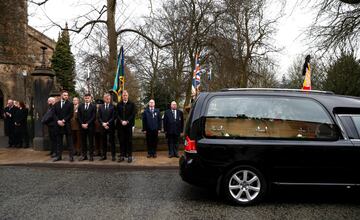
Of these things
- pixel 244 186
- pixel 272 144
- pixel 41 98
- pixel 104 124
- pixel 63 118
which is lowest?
pixel 244 186

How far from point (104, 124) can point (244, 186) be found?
5.11 meters

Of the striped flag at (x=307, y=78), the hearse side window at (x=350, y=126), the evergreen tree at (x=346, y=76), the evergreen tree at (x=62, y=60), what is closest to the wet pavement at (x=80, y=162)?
the hearse side window at (x=350, y=126)

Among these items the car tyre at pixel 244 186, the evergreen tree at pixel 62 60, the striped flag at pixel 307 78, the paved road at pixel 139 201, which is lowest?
the paved road at pixel 139 201

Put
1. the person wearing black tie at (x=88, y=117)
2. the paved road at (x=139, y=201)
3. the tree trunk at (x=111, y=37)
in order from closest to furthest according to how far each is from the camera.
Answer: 1. the paved road at (x=139, y=201)
2. the person wearing black tie at (x=88, y=117)
3. the tree trunk at (x=111, y=37)

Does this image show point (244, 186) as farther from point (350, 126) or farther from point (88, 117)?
point (88, 117)

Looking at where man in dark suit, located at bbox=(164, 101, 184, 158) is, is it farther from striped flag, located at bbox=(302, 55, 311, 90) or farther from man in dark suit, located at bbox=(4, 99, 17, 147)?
man in dark suit, located at bbox=(4, 99, 17, 147)

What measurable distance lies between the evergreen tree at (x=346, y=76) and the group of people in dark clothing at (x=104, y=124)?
26.5 meters

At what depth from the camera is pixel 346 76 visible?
34.2 m

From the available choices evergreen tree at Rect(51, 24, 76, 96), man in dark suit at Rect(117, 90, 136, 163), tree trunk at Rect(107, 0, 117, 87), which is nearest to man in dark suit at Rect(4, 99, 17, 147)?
tree trunk at Rect(107, 0, 117, 87)

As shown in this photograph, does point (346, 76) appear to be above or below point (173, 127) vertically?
above

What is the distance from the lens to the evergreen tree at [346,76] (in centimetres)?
3322

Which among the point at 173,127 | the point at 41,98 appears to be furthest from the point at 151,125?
the point at 41,98

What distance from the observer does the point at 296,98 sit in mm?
6422

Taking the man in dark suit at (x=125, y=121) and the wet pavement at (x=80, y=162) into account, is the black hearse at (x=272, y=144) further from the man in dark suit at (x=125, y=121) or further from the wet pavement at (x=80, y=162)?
the man in dark suit at (x=125, y=121)
